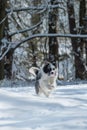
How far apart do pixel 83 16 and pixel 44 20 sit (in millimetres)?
2317

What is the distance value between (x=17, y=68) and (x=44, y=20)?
3.42m

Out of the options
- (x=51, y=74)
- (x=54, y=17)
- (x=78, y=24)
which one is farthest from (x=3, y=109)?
(x=78, y=24)

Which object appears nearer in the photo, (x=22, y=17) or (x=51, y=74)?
(x=51, y=74)

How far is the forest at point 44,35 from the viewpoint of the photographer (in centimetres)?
2508

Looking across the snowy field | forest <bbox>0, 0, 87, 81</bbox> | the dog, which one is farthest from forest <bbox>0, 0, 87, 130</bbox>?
the snowy field

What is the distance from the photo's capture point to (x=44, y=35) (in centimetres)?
2475

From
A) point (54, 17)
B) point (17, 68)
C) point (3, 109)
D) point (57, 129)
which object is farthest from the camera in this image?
point (17, 68)

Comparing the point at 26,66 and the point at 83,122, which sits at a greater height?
the point at 83,122

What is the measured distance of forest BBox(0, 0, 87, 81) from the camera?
987 inches

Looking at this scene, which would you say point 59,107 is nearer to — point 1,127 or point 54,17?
point 1,127

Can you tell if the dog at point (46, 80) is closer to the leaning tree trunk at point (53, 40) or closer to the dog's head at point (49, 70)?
the dog's head at point (49, 70)

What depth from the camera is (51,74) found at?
38.2ft

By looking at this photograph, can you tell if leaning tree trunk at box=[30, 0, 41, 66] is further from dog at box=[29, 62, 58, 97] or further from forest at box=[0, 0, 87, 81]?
dog at box=[29, 62, 58, 97]

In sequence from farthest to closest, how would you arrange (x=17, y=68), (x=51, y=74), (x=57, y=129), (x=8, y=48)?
(x=17, y=68), (x=8, y=48), (x=51, y=74), (x=57, y=129)
